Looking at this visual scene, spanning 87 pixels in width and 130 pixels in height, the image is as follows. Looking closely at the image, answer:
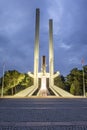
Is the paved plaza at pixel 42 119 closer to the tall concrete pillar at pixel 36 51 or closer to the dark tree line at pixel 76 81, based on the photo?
the tall concrete pillar at pixel 36 51

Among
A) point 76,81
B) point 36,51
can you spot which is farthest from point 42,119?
point 76,81

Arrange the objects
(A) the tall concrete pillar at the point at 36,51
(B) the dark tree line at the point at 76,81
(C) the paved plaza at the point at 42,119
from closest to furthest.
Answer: (C) the paved plaza at the point at 42,119 < (A) the tall concrete pillar at the point at 36,51 < (B) the dark tree line at the point at 76,81

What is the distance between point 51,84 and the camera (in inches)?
2483

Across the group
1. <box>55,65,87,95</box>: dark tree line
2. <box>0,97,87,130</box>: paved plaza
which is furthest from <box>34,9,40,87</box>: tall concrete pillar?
<box>0,97,87,130</box>: paved plaza

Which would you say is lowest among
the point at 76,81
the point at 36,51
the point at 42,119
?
the point at 42,119

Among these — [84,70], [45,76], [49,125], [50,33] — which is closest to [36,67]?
[45,76]

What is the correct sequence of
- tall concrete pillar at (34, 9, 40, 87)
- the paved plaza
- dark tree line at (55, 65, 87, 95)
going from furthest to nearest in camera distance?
1. dark tree line at (55, 65, 87, 95)
2. tall concrete pillar at (34, 9, 40, 87)
3. the paved plaza

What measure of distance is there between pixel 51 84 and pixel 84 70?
10134mm

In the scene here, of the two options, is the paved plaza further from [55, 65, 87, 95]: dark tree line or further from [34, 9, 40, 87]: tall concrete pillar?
[55, 65, 87, 95]: dark tree line

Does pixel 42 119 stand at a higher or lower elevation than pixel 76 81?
lower

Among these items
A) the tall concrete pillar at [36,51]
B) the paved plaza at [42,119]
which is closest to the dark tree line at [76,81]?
the tall concrete pillar at [36,51]

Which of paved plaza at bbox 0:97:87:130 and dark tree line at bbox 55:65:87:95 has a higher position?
dark tree line at bbox 55:65:87:95

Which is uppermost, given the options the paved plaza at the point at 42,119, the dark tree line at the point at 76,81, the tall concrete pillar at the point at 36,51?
the tall concrete pillar at the point at 36,51

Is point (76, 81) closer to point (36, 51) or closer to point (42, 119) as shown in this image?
point (36, 51)
